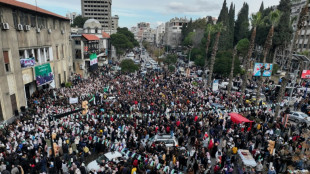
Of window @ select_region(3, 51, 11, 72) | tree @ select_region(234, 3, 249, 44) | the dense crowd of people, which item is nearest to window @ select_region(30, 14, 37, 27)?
window @ select_region(3, 51, 11, 72)

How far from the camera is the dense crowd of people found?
10.7 m

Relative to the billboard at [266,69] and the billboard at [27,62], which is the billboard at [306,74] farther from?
the billboard at [27,62]

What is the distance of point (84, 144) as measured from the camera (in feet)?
40.2

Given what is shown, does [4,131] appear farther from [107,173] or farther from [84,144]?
[107,173]

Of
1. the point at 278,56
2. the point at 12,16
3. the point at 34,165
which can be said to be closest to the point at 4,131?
the point at 34,165

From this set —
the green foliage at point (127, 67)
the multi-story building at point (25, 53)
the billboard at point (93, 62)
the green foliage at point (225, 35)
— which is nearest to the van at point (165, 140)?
the multi-story building at point (25, 53)

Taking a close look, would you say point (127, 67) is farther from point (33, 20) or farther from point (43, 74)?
point (33, 20)

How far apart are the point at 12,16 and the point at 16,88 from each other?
21.7 ft

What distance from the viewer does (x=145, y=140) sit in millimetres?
13352

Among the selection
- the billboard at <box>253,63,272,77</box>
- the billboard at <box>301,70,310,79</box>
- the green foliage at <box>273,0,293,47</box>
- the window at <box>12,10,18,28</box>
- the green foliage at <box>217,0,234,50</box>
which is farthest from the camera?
the green foliage at <box>217,0,234,50</box>

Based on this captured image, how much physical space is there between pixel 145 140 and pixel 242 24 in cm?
5062

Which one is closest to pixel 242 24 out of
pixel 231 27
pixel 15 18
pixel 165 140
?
pixel 231 27

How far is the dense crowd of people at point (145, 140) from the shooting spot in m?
10.7

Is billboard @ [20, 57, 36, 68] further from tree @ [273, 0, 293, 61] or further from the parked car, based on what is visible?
tree @ [273, 0, 293, 61]
